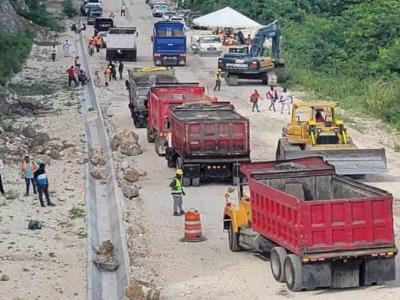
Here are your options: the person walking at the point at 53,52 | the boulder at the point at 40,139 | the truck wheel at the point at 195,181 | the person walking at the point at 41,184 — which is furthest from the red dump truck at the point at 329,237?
the person walking at the point at 53,52

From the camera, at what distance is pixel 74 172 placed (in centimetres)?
3619

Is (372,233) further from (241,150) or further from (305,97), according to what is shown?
(305,97)

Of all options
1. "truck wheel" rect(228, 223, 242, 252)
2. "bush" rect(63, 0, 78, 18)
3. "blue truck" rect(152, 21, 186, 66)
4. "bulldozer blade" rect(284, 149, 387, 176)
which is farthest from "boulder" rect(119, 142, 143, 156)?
"bush" rect(63, 0, 78, 18)

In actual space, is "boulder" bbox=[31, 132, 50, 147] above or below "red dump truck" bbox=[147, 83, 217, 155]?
below

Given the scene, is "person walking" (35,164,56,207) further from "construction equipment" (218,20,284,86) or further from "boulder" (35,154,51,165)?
"construction equipment" (218,20,284,86)

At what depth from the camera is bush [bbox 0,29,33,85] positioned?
61.7m

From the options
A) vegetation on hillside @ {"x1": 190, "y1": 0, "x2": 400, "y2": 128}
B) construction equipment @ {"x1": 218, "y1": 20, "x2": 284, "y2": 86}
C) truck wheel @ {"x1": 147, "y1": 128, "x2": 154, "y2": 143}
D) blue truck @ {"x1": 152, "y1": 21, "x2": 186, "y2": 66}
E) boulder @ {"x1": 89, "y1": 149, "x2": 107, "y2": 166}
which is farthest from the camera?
blue truck @ {"x1": 152, "y1": 21, "x2": 186, "y2": 66}

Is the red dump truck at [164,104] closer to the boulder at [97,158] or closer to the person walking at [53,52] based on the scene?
the boulder at [97,158]

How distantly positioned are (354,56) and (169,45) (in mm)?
12492

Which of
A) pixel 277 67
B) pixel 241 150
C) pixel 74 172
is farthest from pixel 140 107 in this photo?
pixel 277 67

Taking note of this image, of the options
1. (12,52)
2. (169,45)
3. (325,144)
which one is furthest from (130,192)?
(12,52)

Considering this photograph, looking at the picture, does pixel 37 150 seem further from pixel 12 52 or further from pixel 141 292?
pixel 12 52

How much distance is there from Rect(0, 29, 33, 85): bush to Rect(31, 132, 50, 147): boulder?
1436cm

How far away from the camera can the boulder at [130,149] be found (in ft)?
128
